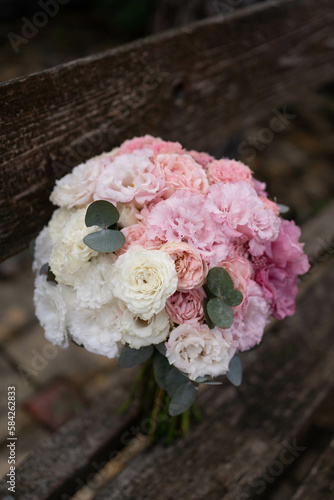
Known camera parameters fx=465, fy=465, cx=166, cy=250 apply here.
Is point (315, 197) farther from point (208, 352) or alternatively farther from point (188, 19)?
point (208, 352)

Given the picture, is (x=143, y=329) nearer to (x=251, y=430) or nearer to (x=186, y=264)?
(x=186, y=264)

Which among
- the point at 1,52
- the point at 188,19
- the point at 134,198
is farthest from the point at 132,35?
the point at 134,198

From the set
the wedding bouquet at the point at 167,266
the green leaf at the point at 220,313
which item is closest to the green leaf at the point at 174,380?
the wedding bouquet at the point at 167,266

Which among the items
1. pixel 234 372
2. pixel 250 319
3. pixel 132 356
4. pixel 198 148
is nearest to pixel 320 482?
pixel 234 372

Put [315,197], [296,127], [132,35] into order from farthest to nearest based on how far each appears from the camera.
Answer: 1. [132,35]
2. [296,127]
3. [315,197]

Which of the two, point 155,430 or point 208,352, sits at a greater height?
point 208,352

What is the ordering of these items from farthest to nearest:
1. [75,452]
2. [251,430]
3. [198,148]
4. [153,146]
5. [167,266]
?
[198,148]
[251,430]
[75,452]
[153,146]
[167,266]

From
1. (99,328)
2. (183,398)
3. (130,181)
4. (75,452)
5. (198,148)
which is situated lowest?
(75,452)
